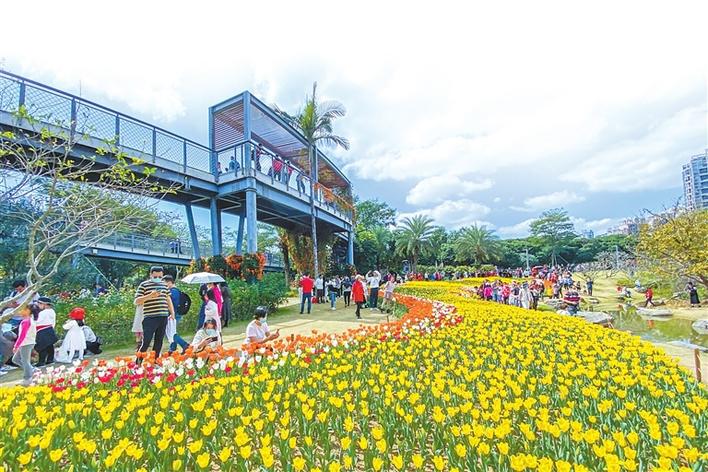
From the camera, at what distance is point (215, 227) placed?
15828 millimetres

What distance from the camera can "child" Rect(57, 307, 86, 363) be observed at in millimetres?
7301

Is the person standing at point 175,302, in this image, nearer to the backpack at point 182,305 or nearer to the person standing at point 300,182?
the backpack at point 182,305

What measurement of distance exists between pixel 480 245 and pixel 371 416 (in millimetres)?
46446

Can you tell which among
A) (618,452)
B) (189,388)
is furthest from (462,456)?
(189,388)

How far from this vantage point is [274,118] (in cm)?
1706

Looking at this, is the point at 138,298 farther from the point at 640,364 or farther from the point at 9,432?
the point at 640,364

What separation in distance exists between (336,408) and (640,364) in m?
3.49

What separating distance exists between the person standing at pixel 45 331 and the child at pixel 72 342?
197 millimetres

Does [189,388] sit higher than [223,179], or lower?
lower

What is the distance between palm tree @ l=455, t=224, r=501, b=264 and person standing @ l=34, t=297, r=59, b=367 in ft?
148

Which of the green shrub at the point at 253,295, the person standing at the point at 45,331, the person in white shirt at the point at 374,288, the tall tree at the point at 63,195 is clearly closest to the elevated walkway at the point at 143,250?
the tall tree at the point at 63,195

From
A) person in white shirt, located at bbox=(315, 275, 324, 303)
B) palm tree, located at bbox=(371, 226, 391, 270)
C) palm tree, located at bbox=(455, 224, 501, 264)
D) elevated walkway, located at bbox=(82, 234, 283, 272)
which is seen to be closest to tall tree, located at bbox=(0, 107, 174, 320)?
elevated walkway, located at bbox=(82, 234, 283, 272)

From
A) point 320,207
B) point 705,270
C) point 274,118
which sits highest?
point 274,118

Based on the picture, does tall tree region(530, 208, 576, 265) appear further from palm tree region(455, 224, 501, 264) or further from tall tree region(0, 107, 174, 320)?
tall tree region(0, 107, 174, 320)
